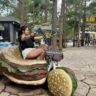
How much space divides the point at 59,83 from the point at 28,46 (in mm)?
1198

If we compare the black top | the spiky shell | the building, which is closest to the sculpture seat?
the spiky shell

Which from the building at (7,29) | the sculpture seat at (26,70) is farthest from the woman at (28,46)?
the building at (7,29)

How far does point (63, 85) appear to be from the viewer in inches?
185

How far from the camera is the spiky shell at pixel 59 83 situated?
185 inches

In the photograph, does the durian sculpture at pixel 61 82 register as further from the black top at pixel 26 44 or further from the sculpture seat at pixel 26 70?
the black top at pixel 26 44

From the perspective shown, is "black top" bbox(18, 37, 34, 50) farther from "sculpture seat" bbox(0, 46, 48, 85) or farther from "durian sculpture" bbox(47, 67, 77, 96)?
"durian sculpture" bbox(47, 67, 77, 96)

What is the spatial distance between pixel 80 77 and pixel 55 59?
5.45ft

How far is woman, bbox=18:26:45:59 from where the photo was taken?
5.21 metres

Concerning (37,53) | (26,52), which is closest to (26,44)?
(26,52)

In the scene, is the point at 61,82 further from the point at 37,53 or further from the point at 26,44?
the point at 26,44

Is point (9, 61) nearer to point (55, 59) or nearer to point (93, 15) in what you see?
point (55, 59)

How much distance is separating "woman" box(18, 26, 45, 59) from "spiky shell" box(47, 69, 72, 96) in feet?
1.65

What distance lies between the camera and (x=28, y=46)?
18.1 ft

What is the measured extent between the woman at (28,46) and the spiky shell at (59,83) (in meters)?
0.50
